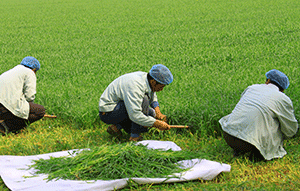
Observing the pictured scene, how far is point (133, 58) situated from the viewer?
9281 mm

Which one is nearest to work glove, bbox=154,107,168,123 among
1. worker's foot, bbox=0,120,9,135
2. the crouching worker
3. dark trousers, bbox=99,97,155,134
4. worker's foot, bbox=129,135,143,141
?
dark trousers, bbox=99,97,155,134

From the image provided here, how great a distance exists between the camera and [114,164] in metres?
3.40

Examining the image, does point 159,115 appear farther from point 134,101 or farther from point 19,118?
point 19,118

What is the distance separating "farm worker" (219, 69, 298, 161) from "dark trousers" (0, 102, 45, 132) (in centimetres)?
292

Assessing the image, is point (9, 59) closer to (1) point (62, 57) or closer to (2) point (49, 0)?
(1) point (62, 57)

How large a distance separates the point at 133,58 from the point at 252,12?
10.2 meters

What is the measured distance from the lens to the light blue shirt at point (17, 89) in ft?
16.0

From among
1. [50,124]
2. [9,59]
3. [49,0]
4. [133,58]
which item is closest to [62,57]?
[9,59]

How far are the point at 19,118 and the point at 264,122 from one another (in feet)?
11.6

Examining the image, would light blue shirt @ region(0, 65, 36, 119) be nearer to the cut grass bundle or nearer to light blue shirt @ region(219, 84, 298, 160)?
the cut grass bundle

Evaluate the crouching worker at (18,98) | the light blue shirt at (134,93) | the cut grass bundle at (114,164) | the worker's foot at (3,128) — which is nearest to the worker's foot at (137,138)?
the light blue shirt at (134,93)

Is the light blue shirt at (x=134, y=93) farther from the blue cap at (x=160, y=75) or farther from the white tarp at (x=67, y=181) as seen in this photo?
the white tarp at (x=67, y=181)

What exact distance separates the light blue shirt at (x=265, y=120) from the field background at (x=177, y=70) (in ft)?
0.82

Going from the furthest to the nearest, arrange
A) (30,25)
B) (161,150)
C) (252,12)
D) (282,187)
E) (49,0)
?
(49,0)
(30,25)
(252,12)
(161,150)
(282,187)
